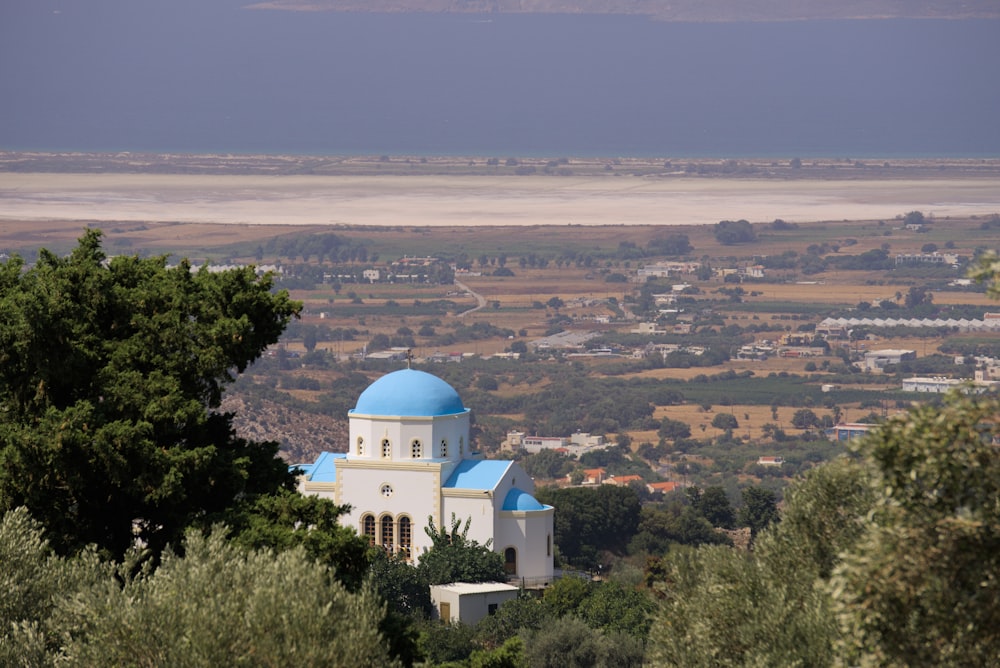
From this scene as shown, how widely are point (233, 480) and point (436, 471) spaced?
96.2 ft

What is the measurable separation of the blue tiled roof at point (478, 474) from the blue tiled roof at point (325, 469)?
3.49 meters

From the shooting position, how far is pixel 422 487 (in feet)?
185

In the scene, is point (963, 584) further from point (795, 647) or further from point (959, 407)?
point (795, 647)

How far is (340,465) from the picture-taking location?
5706cm

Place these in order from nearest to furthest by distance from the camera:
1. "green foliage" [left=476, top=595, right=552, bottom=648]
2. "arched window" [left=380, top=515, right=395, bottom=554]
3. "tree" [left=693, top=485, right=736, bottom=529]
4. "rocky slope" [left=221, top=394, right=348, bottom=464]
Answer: "green foliage" [left=476, top=595, right=552, bottom=648]
"arched window" [left=380, top=515, right=395, bottom=554]
"tree" [left=693, top=485, right=736, bottom=529]
"rocky slope" [left=221, top=394, right=348, bottom=464]

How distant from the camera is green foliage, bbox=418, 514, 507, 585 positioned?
53.8 metres

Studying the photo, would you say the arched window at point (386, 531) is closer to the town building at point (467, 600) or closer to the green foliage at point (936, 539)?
the town building at point (467, 600)

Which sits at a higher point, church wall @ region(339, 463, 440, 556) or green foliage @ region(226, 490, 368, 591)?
church wall @ region(339, 463, 440, 556)

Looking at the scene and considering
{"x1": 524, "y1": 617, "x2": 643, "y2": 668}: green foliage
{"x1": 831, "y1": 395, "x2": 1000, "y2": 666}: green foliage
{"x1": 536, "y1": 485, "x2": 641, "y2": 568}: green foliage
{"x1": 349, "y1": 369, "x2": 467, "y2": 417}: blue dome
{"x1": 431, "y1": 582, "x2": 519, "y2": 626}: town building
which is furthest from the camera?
{"x1": 536, "y1": 485, "x2": 641, "y2": 568}: green foliage

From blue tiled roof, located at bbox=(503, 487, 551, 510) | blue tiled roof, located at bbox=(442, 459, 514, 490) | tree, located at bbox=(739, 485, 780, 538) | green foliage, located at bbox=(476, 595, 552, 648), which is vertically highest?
tree, located at bbox=(739, 485, 780, 538)

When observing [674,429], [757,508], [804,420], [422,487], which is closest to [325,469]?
[422,487]

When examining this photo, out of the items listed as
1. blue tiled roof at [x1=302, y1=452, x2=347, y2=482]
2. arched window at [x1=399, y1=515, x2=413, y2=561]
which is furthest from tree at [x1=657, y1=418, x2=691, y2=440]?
arched window at [x1=399, y1=515, x2=413, y2=561]

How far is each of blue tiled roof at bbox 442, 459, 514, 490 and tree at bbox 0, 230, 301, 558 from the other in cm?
2771

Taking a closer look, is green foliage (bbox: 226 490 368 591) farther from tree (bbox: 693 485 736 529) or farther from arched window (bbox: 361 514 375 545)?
tree (bbox: 693 485 736 529)
